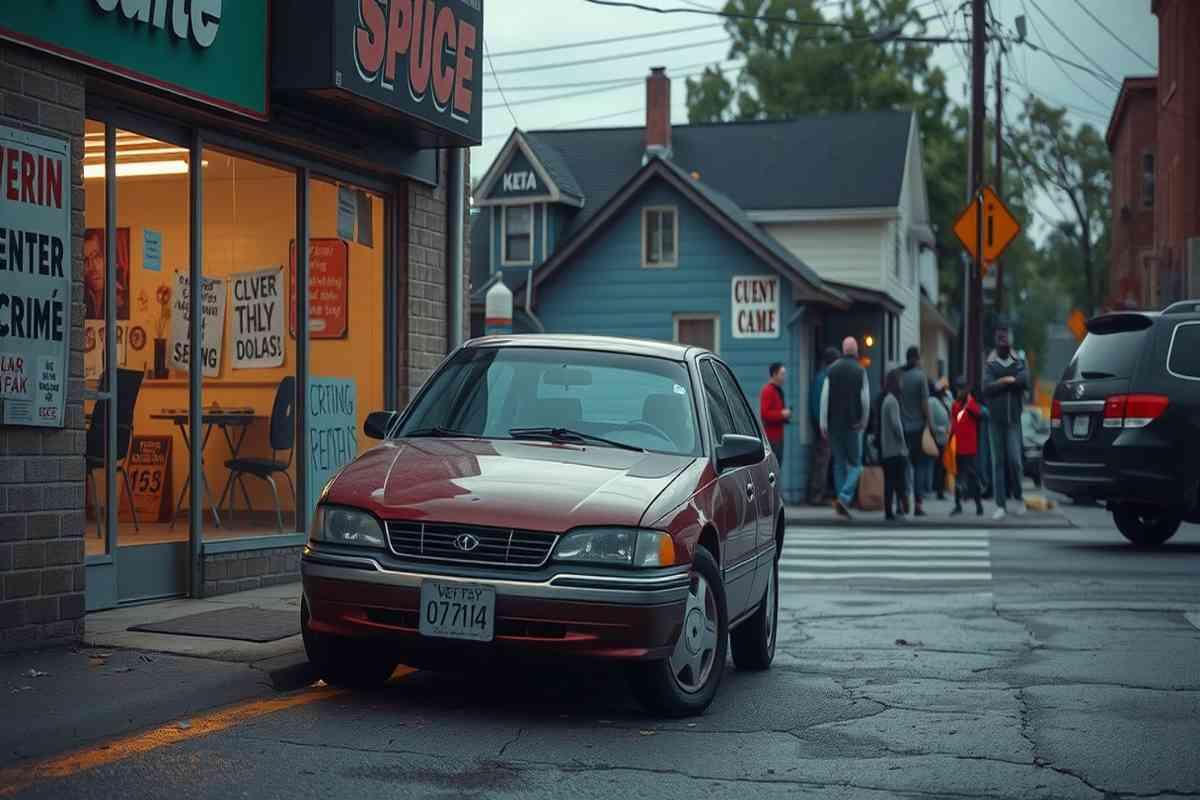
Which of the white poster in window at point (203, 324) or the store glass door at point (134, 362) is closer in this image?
the store glass door at point (134, 362)

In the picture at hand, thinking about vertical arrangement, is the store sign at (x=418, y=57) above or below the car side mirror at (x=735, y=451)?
above

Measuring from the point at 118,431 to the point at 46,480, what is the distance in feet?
5.59

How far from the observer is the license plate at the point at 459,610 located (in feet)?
22.0

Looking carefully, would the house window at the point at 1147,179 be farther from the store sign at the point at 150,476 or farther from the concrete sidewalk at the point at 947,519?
the store sign at the point at 150,476

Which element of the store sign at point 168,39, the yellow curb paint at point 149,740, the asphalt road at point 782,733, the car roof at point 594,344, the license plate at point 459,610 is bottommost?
the asphalt road at point 782,733

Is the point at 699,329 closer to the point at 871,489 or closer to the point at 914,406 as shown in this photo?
the point at 871,489

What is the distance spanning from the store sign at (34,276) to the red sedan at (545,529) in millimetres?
1677

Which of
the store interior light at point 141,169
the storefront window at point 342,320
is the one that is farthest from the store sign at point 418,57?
the store interior light at point 141,169

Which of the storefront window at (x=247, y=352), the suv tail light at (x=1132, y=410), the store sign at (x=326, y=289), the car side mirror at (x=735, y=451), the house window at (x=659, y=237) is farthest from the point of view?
the house window at (x=659, y=237)

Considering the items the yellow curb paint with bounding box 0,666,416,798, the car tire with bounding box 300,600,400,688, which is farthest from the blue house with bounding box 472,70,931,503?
the yellow curb paint with bounding box 0,666,416,798

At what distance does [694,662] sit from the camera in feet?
24.0

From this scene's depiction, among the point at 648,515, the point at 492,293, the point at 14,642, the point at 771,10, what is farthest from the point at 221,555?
the point at 771,10

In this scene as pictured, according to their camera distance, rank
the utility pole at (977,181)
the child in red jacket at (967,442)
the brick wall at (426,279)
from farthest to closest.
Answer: the utility pole at (977,181) → the child in red jacket at (967,442) → the brick wall at (426,279)

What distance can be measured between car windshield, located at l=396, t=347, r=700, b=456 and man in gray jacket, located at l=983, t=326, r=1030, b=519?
12114 mm
